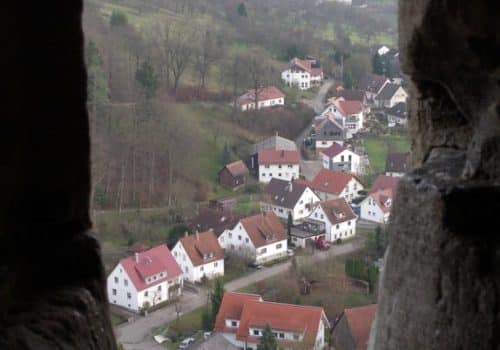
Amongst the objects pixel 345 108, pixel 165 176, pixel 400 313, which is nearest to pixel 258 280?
pixel 165 176

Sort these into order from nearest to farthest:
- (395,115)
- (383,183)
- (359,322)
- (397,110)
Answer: (359,322), (383,183), (395,115), (397,110)

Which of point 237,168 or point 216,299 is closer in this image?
point 216,299

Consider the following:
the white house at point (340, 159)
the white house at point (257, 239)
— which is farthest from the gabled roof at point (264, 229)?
the white house at point (340, 159)

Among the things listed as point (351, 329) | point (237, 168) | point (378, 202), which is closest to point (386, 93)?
point (237, 168)

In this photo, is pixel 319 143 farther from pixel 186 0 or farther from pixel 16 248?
pixel 16 248

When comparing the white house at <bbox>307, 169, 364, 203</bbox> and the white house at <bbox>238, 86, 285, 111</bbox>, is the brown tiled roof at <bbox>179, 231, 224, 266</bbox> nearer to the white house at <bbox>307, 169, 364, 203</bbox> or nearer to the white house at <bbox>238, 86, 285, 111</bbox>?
the white house at <bbox>307, 169, 364, 203</bbox>

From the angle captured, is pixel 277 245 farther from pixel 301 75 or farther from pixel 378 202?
pixel 301 75

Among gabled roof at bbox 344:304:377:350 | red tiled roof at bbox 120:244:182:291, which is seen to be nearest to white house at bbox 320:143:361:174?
red tiled roof at bbox 120:244:182:291
